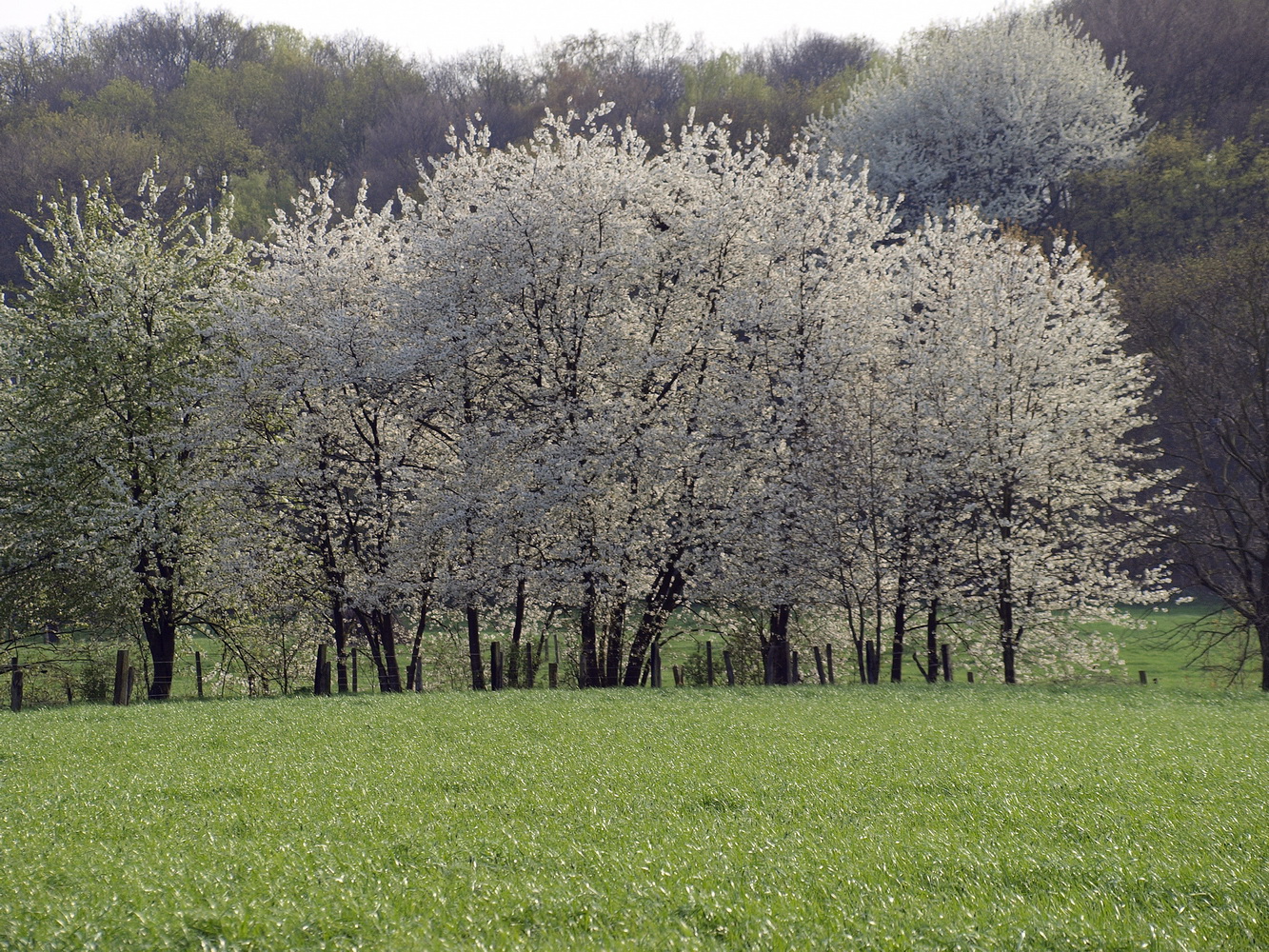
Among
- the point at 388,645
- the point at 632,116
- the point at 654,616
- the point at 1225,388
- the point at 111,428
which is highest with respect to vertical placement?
the point at 632,116

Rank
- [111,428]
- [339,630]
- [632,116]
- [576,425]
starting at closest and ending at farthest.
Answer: [576,425], [111,428], [339,630], [632,116]

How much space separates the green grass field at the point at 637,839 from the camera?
21.4ft

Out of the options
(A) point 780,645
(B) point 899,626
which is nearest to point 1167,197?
(B) point 899,626

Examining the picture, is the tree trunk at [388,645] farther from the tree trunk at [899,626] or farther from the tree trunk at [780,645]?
the tree trunk at [899,626]

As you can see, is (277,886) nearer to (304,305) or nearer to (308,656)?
(304,305)

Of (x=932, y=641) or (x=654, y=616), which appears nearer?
(x=654, y=616)

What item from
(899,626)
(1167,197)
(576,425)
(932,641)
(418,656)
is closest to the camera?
(576,425)

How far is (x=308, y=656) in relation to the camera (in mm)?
36000

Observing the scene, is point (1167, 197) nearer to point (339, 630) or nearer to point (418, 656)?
point (418, 656)

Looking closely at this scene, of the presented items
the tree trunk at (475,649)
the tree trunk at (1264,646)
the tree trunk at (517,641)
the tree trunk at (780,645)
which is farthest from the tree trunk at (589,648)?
the tree trunk at (1264,646)

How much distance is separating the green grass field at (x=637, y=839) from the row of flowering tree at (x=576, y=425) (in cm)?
1292

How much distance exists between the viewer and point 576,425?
26469 millimetres

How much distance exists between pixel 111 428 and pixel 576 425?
14431 millimetres

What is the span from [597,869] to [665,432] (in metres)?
19.8
